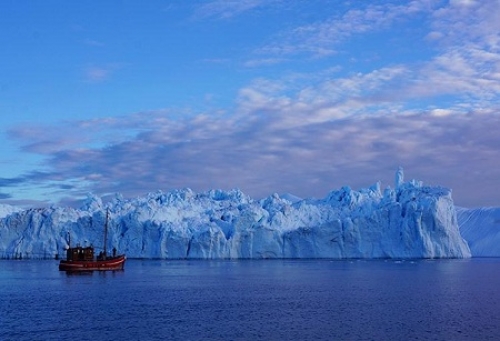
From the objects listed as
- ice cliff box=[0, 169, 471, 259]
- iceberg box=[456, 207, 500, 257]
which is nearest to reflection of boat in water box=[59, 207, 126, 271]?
ice cliff box=[0, 169, 471, 259]

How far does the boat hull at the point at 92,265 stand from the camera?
174 feet

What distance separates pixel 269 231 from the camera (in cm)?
7250

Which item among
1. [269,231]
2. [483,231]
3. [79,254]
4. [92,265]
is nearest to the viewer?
[92,265]

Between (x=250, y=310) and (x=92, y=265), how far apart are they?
3084 centimetres

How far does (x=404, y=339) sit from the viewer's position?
1930cm

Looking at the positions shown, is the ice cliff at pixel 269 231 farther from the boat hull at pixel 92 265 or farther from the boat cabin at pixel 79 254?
the boat cabin at pixel 79 254

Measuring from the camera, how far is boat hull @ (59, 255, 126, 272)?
52906 millimetres

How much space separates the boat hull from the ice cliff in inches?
619

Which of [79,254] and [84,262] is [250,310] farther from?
[79,254]

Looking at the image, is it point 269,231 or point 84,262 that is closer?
point 84,262

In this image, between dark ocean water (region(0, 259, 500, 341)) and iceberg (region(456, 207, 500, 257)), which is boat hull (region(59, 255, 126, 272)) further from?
iceberg (region(456, 207, 500, 257))

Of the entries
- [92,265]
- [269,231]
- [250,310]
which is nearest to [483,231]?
[269,231]

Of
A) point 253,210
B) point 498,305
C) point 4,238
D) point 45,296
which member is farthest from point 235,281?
point 4,238

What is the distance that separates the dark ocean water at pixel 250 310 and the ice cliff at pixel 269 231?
2837cm
